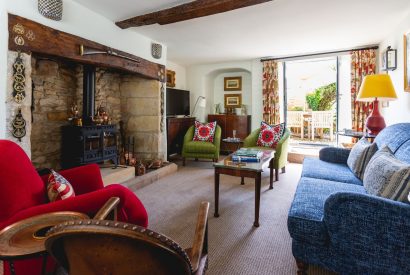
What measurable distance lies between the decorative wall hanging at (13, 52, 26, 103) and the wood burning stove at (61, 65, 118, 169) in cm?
80

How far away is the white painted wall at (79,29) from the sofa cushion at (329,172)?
9.41ft

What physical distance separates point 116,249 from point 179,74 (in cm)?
597

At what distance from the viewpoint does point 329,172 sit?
2512mm

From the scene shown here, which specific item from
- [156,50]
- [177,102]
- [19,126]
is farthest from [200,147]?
[19,126]

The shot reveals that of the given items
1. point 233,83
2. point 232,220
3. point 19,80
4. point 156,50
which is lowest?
point 232,220

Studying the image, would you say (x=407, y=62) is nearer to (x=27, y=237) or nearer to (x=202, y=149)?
(x=202, y=149)

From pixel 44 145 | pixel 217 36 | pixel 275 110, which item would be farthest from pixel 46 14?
pixel 275 110

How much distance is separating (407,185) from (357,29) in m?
3.20

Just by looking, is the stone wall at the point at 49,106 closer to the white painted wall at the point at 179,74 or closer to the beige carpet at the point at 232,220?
the beige carpet at the point at 232,220

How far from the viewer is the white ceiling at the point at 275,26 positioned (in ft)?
9.44

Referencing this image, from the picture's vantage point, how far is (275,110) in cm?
548

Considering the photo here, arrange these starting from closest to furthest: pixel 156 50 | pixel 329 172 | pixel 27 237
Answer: pixel 27 237
pixel 329 172
pixel 156 50

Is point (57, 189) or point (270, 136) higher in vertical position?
point (270, 136)

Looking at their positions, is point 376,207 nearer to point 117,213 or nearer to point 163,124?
point 117,213
